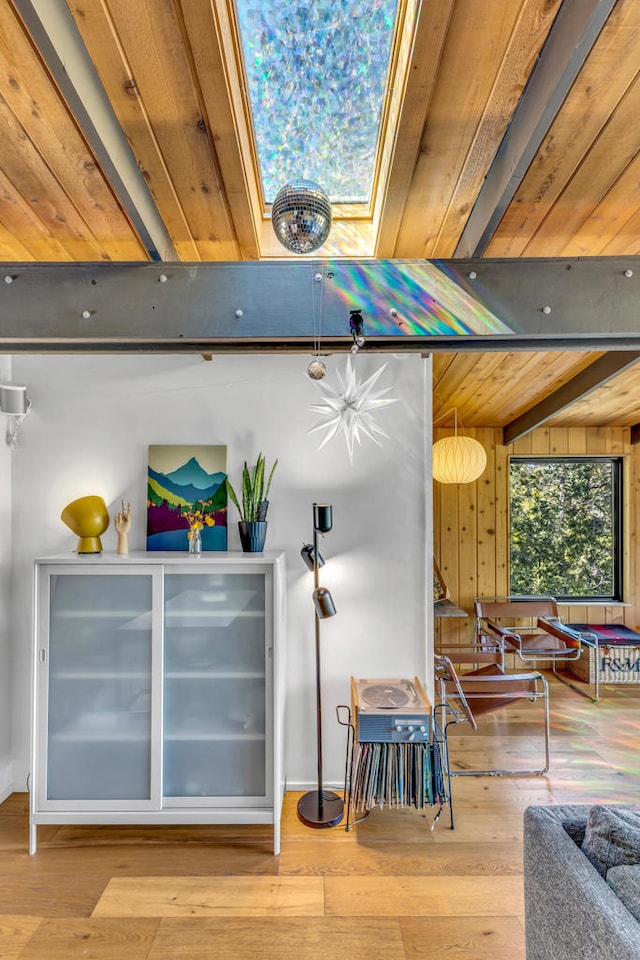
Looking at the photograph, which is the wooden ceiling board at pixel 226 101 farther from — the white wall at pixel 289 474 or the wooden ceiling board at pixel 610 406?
the wooden ceiling board at pixel 610 406

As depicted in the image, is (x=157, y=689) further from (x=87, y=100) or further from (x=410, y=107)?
(x=410, y=107)

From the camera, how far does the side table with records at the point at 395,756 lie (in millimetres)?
2286

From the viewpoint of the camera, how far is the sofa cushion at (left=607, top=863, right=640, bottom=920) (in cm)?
115

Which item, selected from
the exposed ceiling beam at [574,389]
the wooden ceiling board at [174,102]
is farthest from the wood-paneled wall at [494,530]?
the wooden ceiling board at [174,102]

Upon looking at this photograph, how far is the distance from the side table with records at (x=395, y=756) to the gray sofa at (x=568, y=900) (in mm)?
793

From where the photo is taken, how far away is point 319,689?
8.13ft

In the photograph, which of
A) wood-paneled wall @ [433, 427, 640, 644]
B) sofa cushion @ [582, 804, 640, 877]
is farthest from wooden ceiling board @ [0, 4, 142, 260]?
wood-paneled wall @ [433, 427, 640, 644]

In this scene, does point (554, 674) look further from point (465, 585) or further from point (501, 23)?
point (501, 23)

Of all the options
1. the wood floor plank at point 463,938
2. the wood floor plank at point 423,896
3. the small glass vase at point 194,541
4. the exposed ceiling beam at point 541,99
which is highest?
the exposed ceiling beam at point 541,99

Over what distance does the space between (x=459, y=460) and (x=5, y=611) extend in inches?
120

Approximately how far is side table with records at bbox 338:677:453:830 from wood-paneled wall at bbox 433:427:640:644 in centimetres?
254

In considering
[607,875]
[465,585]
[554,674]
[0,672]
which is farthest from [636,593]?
[0,672]

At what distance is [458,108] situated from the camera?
1.27 meters

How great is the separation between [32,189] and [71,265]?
10.6 inches
